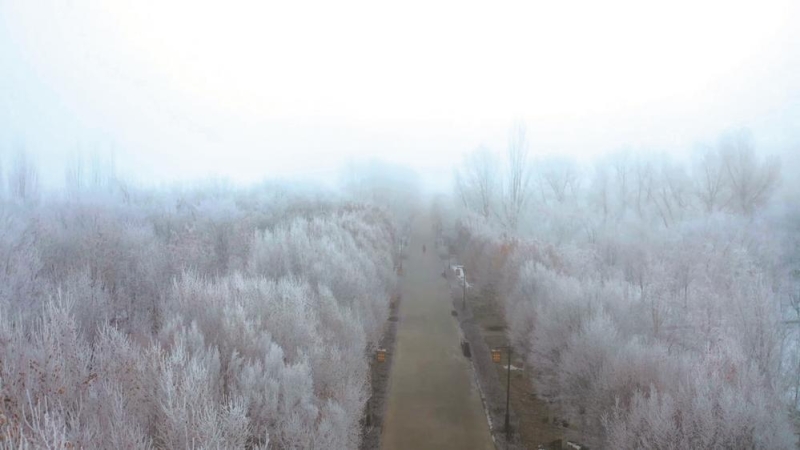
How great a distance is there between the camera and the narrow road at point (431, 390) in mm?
15023

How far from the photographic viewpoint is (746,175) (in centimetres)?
3916

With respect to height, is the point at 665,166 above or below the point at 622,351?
above

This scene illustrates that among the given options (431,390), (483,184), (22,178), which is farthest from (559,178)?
(22,178)

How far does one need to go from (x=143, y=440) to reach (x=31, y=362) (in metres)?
1.97

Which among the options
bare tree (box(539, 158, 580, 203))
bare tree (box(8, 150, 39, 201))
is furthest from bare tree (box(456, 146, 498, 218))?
bare tree (box(8, 150, 39, 201))

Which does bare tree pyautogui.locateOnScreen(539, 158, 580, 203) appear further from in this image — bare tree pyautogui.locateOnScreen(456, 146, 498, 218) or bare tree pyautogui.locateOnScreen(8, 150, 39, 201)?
bare tree pyautogui.locateOnScreen(8, 150, 39, 201)

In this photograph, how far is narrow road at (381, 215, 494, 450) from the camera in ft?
49.3

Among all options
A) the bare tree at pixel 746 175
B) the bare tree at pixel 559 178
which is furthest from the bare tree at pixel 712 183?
the bare tree at pixel 559 178

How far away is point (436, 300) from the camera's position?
3422 centimetres

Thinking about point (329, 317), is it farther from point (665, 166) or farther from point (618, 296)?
point (665, 166)

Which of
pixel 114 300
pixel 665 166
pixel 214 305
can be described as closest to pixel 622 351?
pixel 214 305

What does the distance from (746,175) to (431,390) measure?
3883 centimetres

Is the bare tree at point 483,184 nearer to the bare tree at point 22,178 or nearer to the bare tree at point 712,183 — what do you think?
the bare tree at point 712,183

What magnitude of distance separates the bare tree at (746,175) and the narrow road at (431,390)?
29.3 meters
